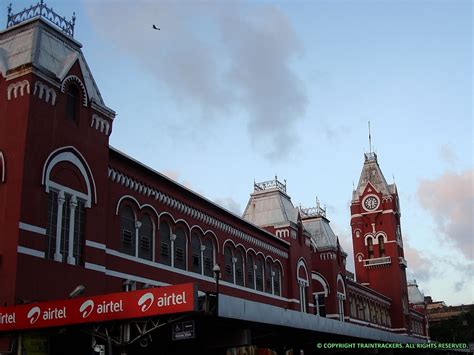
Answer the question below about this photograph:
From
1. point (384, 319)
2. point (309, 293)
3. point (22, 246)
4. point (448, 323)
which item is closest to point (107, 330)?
point (22, 246)

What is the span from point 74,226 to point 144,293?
7.72m

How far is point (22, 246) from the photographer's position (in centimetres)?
2181

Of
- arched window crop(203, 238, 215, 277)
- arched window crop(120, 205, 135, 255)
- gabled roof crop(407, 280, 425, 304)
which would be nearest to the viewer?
arched window crop(120, 205, 135, 255)

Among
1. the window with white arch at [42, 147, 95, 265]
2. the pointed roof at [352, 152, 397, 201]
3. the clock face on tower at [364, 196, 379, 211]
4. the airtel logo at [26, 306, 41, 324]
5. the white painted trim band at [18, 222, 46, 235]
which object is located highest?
the pointed roof at [352, 152, 397, 201]

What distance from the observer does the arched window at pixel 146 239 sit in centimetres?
3011

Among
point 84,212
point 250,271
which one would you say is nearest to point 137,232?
point 84,212

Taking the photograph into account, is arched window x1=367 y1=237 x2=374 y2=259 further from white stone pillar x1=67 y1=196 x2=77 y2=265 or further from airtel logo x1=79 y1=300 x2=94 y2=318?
airtel logo x1=79 y1=300 x2=94 y2=318

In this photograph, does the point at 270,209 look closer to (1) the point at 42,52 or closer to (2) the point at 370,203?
(1) the point at 42,52

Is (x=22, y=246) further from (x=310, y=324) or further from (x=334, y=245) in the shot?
(x=334, y=245)

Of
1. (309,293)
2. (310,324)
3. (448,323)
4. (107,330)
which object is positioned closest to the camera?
(107,330)

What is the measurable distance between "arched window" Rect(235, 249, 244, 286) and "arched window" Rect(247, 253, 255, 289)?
1001mm

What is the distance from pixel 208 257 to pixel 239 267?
4.20 meters

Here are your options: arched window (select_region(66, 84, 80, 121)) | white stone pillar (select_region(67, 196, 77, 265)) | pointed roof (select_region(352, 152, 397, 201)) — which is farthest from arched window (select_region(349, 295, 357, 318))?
arched window (select_region(66, 84, 80, 121))

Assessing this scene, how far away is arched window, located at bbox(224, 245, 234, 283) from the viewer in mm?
38184
